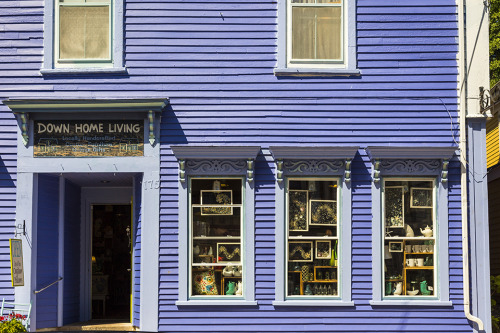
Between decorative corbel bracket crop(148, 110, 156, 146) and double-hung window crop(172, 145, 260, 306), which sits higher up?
decorative corbel bracket crop(148, 110, 156, 146)

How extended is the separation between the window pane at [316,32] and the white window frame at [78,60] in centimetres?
296

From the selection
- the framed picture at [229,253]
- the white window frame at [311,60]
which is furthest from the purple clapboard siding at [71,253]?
the white window frame at [311,60]

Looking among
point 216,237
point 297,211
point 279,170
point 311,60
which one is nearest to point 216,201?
point 216,237

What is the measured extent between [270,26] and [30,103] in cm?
417

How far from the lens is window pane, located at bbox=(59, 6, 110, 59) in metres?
12.5

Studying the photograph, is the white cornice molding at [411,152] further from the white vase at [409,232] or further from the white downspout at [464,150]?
the white vase at [409,232]

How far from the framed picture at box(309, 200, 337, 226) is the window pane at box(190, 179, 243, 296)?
121 centimetres

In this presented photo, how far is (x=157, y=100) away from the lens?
1198 centimetres

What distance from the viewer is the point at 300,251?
12.2 metres

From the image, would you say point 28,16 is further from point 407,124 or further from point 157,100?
point 407,124

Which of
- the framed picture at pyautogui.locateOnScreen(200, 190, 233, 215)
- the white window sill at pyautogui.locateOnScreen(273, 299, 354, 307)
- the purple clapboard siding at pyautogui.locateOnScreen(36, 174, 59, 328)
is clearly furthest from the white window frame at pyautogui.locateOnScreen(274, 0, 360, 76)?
the purple clapboard siding at pyautogui.locateOnScreen(36, 174, 59, 328)

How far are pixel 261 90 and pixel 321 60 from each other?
3.77 ft

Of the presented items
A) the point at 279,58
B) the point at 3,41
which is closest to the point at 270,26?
the point at 279,58

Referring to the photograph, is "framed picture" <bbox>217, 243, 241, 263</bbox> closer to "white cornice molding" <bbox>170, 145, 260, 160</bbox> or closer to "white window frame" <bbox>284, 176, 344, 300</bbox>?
"white window frame" <bbox>284, 176, 344, 300</bbox>
